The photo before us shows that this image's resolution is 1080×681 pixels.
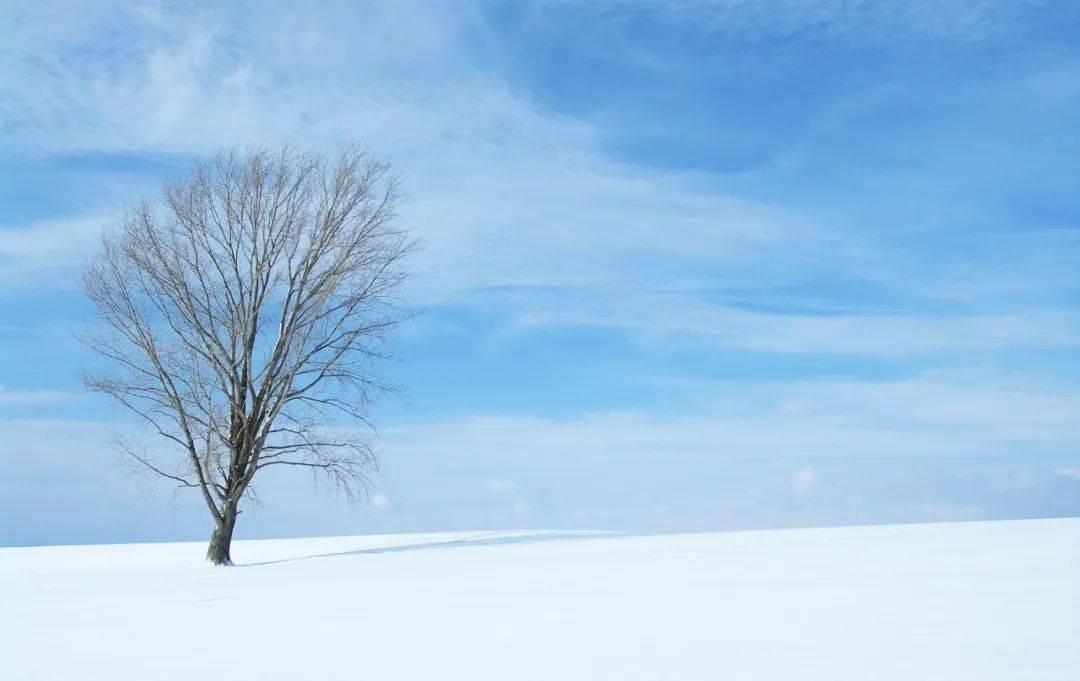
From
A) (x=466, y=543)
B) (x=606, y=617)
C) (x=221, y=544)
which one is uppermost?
(x=466, y=543)

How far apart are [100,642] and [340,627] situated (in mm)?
2098

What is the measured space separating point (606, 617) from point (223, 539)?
43.8ft

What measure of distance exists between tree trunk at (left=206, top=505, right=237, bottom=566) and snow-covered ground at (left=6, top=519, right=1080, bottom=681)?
3.47 m

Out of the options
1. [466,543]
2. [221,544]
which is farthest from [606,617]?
[466,543]

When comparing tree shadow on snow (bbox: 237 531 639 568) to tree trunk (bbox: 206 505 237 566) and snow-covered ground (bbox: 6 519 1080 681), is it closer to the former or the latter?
tree trunk (bbox: 206 505 237 566)

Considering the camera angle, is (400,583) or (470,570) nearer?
(400,583)

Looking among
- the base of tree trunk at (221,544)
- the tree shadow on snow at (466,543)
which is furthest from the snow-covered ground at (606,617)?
the tree shadow on snow at (466,543)

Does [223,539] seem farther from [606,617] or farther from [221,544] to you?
[606,617]

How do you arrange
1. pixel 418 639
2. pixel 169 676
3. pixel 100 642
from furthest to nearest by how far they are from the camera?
pixel 100 642, pixel 418 639, pixel 169 676

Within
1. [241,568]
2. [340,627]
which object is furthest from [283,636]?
[241,568]

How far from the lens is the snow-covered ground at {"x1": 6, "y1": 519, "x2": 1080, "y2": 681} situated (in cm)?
619

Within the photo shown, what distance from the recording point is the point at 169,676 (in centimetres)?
637

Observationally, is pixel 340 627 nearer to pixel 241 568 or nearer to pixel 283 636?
pixel 283 636

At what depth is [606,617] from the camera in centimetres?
819
